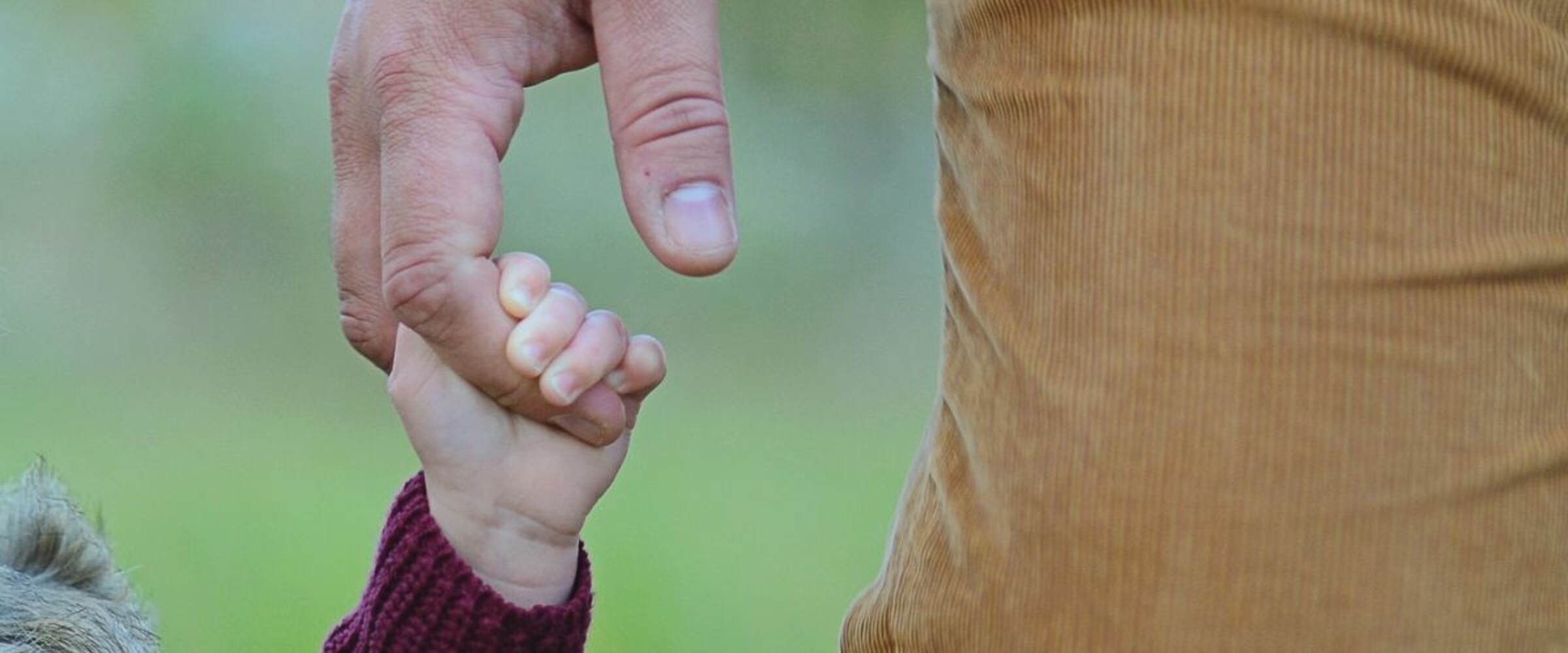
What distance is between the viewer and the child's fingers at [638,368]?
2.67 feet

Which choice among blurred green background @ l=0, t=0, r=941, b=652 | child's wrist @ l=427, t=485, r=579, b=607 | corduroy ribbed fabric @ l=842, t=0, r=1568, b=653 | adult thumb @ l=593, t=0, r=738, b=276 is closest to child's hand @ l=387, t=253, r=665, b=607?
child's wrist @ l=427, t=485, r=579, b=607

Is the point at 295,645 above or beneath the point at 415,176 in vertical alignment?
beneath

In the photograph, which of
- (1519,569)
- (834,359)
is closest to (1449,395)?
(1519,569)

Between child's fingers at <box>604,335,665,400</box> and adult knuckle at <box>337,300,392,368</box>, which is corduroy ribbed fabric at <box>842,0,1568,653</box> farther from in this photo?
adult knuckle at <box>337,300,392,368</box>

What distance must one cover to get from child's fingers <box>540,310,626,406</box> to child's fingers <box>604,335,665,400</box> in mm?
21

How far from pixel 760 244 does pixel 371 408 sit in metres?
0.68

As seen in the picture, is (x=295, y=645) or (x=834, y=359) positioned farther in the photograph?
(x=834, y=359)

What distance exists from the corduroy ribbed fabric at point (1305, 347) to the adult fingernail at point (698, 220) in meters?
0.18

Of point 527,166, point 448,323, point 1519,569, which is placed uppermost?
point 448,323

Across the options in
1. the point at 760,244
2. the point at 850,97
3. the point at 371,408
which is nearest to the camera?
the point at 371,408

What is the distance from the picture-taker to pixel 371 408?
2549mm

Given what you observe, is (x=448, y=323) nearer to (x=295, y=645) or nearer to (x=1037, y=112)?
(x=1037, y=112)

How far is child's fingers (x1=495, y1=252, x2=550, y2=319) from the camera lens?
2.46 feet

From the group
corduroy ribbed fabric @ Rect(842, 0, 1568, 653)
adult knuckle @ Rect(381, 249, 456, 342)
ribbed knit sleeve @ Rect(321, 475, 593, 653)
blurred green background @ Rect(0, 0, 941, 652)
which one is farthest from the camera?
blurred green background @ Rect(0, 0, 941, 652)
